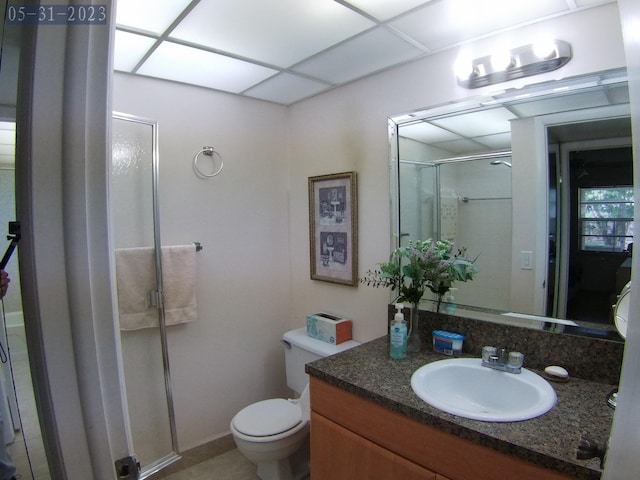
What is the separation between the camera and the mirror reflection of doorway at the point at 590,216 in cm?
126

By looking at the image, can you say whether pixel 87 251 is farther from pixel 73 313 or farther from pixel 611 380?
pixel 611 380

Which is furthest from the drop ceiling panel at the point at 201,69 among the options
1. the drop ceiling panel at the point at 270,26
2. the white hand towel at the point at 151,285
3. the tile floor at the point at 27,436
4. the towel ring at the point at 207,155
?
the tile floor at the point at 27,436

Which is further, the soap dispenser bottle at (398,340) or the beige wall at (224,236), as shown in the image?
the beige wall at (224,236)

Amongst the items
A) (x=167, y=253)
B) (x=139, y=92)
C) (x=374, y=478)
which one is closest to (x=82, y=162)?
(x=374, y=478)

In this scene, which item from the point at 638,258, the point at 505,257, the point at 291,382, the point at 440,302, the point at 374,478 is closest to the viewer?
the point at 638,258

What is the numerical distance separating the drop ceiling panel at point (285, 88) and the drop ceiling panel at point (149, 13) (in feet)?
A: 2.19

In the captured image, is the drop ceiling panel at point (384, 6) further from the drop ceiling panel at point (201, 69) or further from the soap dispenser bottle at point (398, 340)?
the soap dispenser bottle at point (398, 340)

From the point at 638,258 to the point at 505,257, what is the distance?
1.26 meters

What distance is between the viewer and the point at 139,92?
74.7 inches

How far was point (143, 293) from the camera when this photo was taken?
1.89 metres

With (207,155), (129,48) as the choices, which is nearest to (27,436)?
(129,48)

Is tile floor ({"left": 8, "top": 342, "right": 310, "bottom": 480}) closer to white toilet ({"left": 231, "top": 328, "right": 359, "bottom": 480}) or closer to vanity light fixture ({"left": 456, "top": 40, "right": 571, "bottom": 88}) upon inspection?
white toilet ({"left": 231, "top": 328, "right": 359, "bottom": 480})

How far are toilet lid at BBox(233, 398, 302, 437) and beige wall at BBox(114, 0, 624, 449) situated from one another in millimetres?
399

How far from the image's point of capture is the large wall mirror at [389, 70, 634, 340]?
4.24 feet
